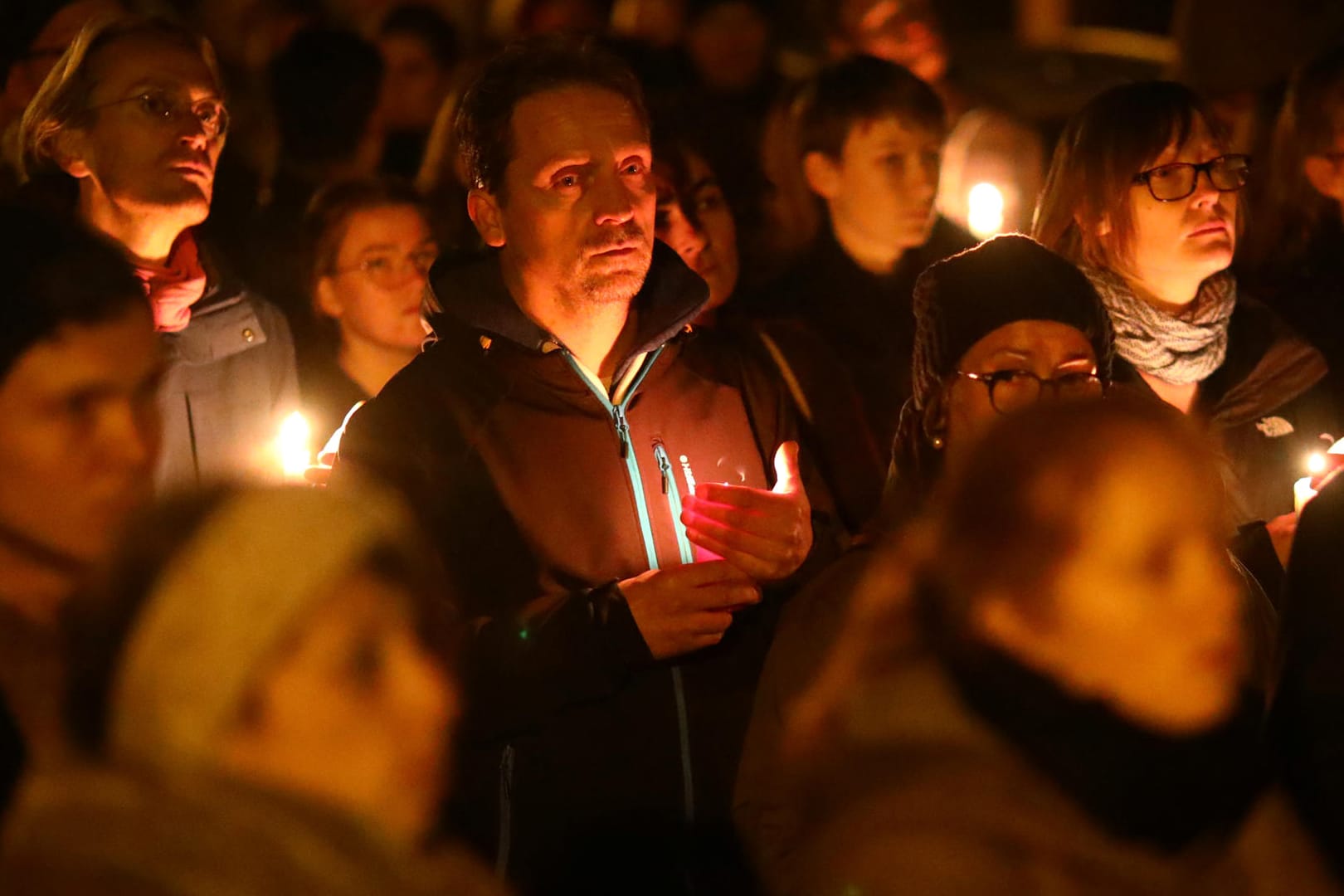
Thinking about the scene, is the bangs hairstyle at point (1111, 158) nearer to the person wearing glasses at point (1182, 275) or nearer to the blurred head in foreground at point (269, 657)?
the person wearing glasses at point (1182, 275)

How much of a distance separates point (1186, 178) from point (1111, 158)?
0.16 metres

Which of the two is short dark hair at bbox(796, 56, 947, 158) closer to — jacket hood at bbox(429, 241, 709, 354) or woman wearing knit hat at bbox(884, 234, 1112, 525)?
jacket hood at bbox(429, 241, 709, 354)

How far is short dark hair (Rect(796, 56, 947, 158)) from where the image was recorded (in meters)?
4.30

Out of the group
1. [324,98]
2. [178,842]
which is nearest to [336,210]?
[324,98]

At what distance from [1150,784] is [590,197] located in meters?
1.53

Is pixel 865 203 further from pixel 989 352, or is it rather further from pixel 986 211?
pixel 989 352

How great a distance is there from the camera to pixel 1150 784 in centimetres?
194

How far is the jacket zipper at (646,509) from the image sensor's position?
2.79 meters

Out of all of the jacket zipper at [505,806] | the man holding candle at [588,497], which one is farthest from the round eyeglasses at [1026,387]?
the jacket zipper at [505,806]

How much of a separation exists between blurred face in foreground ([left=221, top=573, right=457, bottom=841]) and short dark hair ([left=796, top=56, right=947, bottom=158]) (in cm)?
272

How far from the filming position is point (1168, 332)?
3451 mm

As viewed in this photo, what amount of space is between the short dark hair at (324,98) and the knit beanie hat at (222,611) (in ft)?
10.6

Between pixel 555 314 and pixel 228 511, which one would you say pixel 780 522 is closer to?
pixel 555 314

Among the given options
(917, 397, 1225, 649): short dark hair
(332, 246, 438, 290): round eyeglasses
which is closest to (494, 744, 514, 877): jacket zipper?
(917, 397, 1225, 649): short dark hair
